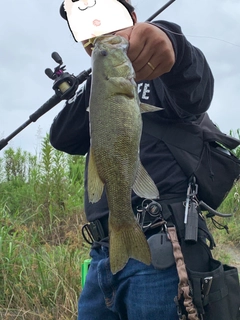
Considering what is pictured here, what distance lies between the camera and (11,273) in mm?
3721

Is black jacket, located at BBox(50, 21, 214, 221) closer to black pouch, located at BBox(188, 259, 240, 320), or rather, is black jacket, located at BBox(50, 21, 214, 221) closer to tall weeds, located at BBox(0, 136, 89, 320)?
black pouch, located at BBox(188, 259, 240, 320)

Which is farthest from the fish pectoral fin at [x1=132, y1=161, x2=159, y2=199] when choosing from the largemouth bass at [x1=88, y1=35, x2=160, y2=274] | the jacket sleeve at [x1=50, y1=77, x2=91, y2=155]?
the jacket sleeve at [x1=50, y1=77, x2=91, y2=155]

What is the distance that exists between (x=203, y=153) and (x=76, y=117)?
0.63m

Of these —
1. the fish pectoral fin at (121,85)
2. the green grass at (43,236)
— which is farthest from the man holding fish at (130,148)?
the green grass at (43,236)

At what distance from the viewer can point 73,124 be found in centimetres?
221

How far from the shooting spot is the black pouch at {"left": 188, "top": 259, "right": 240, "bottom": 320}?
5.81 ft

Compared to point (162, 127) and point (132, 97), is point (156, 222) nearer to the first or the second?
point (162, 127)

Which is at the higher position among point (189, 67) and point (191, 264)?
point (189, 67)

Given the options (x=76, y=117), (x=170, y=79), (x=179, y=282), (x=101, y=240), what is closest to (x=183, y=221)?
(x=179, y=282)

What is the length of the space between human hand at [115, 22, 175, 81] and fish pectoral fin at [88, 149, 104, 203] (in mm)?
354

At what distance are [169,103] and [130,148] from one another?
56 cm

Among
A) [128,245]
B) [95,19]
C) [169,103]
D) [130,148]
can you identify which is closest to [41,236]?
[169,103]

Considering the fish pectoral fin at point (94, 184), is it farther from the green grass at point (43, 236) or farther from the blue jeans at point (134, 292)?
the green grass at point (43, 236)

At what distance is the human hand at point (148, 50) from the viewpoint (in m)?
1.51
